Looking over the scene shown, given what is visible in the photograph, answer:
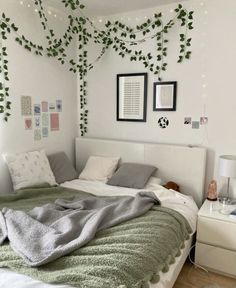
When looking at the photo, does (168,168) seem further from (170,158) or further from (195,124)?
(195,124)

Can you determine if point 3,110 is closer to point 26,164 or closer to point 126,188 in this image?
point 26,164

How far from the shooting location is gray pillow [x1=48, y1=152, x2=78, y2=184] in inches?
114

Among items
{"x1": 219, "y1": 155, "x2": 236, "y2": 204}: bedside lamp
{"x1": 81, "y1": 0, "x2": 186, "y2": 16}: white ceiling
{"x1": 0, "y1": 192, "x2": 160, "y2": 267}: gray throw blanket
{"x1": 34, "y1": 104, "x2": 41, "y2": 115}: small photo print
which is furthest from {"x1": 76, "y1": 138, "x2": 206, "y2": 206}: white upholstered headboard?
{"x1": 81, "y1": 0, "x2": 186, "y2": 16}: white ceiling

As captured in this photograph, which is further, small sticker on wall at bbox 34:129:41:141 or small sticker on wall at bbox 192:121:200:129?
small sticker on wall at bbox 34:129:41:141

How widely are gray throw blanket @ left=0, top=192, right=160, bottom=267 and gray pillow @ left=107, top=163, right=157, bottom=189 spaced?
483 mm

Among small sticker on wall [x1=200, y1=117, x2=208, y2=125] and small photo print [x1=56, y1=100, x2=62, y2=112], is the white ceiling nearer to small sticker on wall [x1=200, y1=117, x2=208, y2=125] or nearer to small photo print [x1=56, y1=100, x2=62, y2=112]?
Answer: small photo print [x1=56, y1=100, x2=62, y2=112]

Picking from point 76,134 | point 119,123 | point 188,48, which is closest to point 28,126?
point 76,134

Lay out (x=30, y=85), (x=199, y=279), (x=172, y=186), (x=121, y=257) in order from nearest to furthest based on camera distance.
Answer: (x=121, y=257), (x=199, y=279), (x=172, y=186), (x=30, y=85)

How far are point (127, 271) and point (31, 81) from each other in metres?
2.23

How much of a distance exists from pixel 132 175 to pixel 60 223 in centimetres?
120

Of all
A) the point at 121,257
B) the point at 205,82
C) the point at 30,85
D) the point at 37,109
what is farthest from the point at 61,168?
the point at 205,82

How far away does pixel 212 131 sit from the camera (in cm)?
265

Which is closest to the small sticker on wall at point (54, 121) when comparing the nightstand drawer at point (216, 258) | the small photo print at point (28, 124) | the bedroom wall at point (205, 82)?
the small photo print at point (28, 124)

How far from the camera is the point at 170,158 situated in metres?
2.76
